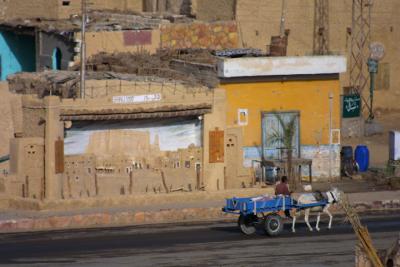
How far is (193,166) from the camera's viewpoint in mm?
34844

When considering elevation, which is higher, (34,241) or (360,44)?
(360,44)

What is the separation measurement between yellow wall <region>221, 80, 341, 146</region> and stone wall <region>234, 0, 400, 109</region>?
28.7ft

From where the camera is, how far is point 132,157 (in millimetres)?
34594

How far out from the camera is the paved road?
2542 cm

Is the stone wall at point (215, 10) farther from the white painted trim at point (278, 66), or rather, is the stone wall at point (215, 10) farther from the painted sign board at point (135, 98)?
the painted sign board at point (135, 98)

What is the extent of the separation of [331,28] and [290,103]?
11217mm

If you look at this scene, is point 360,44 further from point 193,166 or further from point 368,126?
point 193,166

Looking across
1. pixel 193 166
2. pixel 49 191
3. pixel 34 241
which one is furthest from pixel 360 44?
pixel 34 241

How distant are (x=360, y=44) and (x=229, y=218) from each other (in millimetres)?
18357

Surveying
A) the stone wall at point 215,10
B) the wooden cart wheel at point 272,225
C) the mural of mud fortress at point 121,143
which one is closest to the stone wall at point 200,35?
the stone wall at point 215,10

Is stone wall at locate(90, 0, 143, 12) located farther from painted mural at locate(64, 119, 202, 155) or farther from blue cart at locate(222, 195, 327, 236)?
blue cart at locate(222, 195, 327, 236)

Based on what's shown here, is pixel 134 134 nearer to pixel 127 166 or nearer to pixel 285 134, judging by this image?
pixel 127 166

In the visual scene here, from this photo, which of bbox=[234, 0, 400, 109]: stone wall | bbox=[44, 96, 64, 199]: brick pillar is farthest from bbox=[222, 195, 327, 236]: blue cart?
bbox=[234, 0, 400, 109]: stone wall

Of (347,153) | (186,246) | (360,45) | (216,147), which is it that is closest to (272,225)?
(186,246)
